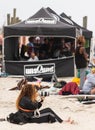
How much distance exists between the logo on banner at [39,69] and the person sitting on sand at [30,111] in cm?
721

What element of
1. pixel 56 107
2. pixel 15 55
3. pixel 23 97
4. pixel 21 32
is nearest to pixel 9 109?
pixel 56 107

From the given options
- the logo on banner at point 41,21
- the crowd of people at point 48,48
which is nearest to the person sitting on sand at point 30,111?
the crowd of people at point 48,48

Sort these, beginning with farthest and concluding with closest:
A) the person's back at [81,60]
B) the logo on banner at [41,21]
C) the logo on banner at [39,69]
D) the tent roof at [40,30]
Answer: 1. the logo on banner at [41,21]
2. the tent roof at [40,30]
3. the logo on banner at [39,69]
4. the person's back at [81,60]

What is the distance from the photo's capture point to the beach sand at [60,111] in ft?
25.0

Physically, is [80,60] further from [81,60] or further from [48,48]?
[48,48]

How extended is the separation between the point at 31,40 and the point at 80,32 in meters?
1.94

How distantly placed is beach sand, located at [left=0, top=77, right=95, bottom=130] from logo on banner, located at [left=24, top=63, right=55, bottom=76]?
2.71m

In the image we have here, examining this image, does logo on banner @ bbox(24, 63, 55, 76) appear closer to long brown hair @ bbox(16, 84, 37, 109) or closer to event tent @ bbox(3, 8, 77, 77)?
event tent @ bbox(3, 8, 77, 77)

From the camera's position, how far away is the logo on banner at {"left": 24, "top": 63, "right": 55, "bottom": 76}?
1519 centimetres

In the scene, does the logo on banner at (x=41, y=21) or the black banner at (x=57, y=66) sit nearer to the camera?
the black banner at (x=57, y=66)

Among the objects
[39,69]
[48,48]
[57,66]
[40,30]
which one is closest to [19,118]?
[39,69]

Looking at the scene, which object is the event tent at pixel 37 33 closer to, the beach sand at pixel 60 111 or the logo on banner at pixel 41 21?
the logo on banner at pixel 41 21

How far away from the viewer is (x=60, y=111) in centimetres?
915

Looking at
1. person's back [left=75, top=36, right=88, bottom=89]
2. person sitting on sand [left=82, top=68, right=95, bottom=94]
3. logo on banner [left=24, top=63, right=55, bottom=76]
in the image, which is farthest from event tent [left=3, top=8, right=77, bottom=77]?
person sitting on sand [left=82, top=68, right=95, bottom=94]
